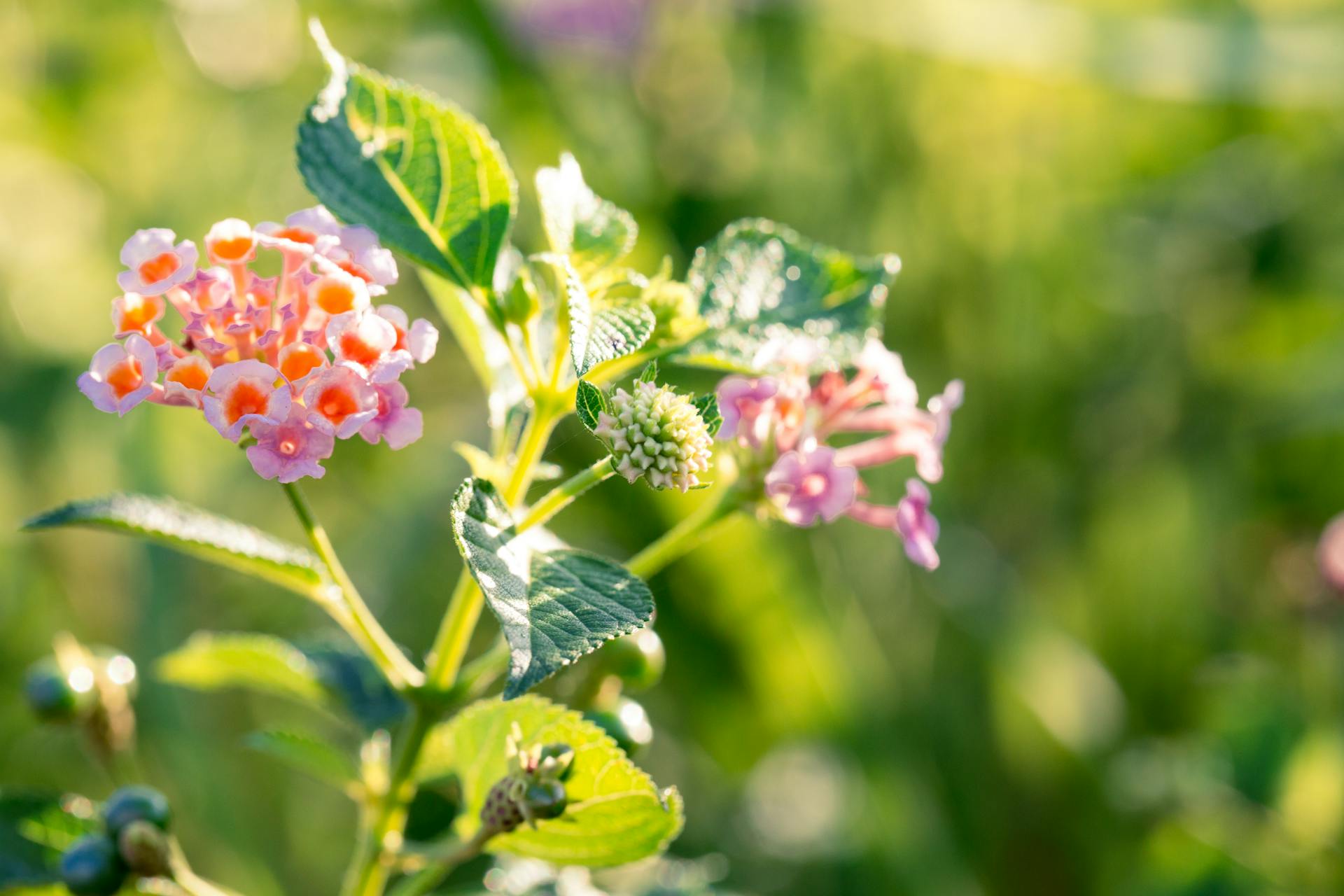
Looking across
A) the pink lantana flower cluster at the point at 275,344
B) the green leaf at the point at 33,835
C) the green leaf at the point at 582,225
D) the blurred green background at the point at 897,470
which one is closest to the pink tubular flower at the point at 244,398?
the pink lantana flower cluster at the point at 275,344

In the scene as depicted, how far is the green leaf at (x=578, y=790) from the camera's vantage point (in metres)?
0.40

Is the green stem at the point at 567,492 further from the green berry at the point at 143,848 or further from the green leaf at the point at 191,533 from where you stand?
the green berry at the point at 143,848

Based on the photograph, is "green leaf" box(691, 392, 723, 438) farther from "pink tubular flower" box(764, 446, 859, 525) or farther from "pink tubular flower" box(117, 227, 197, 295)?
"pink tubular flower" box(117, 227, 197, 295)

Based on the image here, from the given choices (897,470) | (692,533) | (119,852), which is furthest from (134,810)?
(897,470)

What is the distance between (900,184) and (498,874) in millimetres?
1014

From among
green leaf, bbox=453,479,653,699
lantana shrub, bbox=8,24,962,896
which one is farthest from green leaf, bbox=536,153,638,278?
green leaf, bbox=453,479,653,699

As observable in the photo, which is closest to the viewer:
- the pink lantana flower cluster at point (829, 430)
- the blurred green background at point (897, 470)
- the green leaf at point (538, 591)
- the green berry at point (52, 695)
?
the green leaf at point (538, 591)

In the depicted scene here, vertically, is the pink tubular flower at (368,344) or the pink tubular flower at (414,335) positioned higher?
the pink tubular flower at (414,335)

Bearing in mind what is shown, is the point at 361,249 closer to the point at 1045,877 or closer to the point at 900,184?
the point at 1045,877

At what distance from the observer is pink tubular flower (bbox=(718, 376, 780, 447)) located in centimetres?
45

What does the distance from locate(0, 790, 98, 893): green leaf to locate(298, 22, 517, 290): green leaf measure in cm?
27

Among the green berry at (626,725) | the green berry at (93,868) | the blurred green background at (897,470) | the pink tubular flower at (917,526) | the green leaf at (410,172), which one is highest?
the blurred green background at (897,470)

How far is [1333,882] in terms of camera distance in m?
0.89

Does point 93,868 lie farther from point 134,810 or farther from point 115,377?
point 115,377
